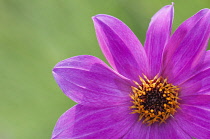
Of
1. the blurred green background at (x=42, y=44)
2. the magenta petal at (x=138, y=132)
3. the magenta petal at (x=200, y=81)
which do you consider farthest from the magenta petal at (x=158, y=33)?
the blurred green background at (x=42, y=44)

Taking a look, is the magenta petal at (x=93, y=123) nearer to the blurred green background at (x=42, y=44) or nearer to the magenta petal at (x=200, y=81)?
the magenta petal at (x=200, y=81)

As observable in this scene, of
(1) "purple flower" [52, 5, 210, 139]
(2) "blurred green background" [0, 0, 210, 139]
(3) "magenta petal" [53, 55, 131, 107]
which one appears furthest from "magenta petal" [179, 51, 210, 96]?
(2) "blurred green background" [0, 0, 210, 139]

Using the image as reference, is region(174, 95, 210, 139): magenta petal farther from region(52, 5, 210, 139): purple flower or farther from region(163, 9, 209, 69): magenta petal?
region(163, 9, 209, 69): magenta petal

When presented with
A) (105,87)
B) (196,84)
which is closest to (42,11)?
(105,87)

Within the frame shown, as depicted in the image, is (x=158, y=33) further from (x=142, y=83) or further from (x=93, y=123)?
(x=93, y=123)

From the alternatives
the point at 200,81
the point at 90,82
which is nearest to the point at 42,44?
the point at 90,82

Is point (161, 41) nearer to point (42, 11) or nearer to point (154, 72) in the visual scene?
point (154, 72)

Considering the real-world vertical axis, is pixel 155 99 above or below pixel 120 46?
below
